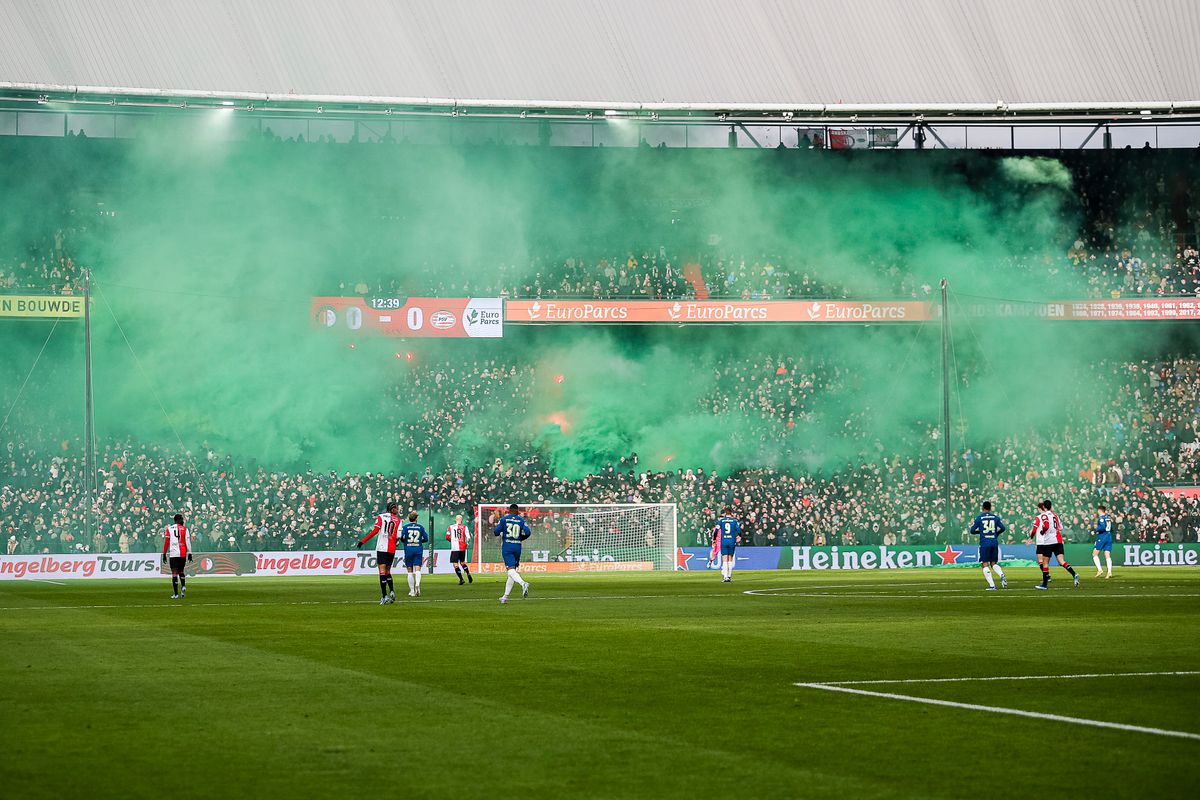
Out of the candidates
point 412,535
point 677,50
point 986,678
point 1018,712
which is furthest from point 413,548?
point 677,50

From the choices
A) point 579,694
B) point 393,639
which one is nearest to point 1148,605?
point 393,639

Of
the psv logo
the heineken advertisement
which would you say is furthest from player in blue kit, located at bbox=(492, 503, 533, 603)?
the psv logo

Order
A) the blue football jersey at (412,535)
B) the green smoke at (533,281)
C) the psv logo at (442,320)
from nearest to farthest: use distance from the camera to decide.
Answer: the blue football jersey at (412,535) → the psv logo at (442,320) → the green smoke at (533,281)

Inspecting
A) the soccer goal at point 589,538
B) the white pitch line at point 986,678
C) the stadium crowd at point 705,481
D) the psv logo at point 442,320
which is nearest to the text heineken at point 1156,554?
the stadium crowd at point 705,481

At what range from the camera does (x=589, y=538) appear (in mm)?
49000

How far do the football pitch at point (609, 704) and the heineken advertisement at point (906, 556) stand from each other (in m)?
24.8

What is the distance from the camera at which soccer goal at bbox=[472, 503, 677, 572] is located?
160ft

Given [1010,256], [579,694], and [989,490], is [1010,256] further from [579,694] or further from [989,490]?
[579,694]

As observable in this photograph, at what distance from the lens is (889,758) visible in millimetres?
8594

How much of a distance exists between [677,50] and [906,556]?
2166 cm

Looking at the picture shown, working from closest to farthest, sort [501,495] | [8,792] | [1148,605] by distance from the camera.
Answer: [8,792], [1148,605], [501,495]

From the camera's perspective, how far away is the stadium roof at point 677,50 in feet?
178

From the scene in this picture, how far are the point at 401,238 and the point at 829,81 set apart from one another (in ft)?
62.1

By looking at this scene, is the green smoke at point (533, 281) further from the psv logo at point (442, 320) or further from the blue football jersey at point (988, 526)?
the blue football jersey at point (988, 526)
